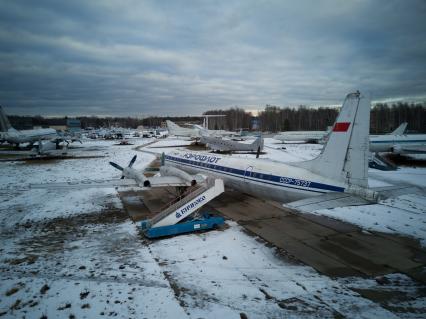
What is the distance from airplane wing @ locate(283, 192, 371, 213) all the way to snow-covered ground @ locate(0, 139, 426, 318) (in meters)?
2.72

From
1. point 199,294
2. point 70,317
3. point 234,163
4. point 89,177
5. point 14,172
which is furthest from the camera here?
point 14,172

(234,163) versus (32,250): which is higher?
(234,163)

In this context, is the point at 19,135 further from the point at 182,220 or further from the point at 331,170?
the point at 331,170

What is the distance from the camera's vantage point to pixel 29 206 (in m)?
19.1

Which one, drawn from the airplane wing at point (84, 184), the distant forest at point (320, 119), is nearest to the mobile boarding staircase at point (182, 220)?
the airplane wing at point (84, 184)

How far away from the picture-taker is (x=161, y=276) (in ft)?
33.0

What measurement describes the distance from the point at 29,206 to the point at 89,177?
31.3 feet

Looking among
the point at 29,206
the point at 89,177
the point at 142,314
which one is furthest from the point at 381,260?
the point at 89,177

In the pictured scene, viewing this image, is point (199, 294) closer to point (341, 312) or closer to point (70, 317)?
point (70, 317)

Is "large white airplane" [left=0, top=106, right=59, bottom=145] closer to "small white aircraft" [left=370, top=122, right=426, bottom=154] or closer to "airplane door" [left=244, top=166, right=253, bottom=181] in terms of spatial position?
"airplane door" [left=244, top=166, right=253, bottom=181]

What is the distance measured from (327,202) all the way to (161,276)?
740cm

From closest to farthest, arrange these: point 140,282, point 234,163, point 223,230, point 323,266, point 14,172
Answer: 1. point 140,282
2. point 323,266
3. point 223,230
4. point 234,163
5. point 14,172

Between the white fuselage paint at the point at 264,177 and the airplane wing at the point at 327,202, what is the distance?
1062 mm

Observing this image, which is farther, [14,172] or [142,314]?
[14,172]
